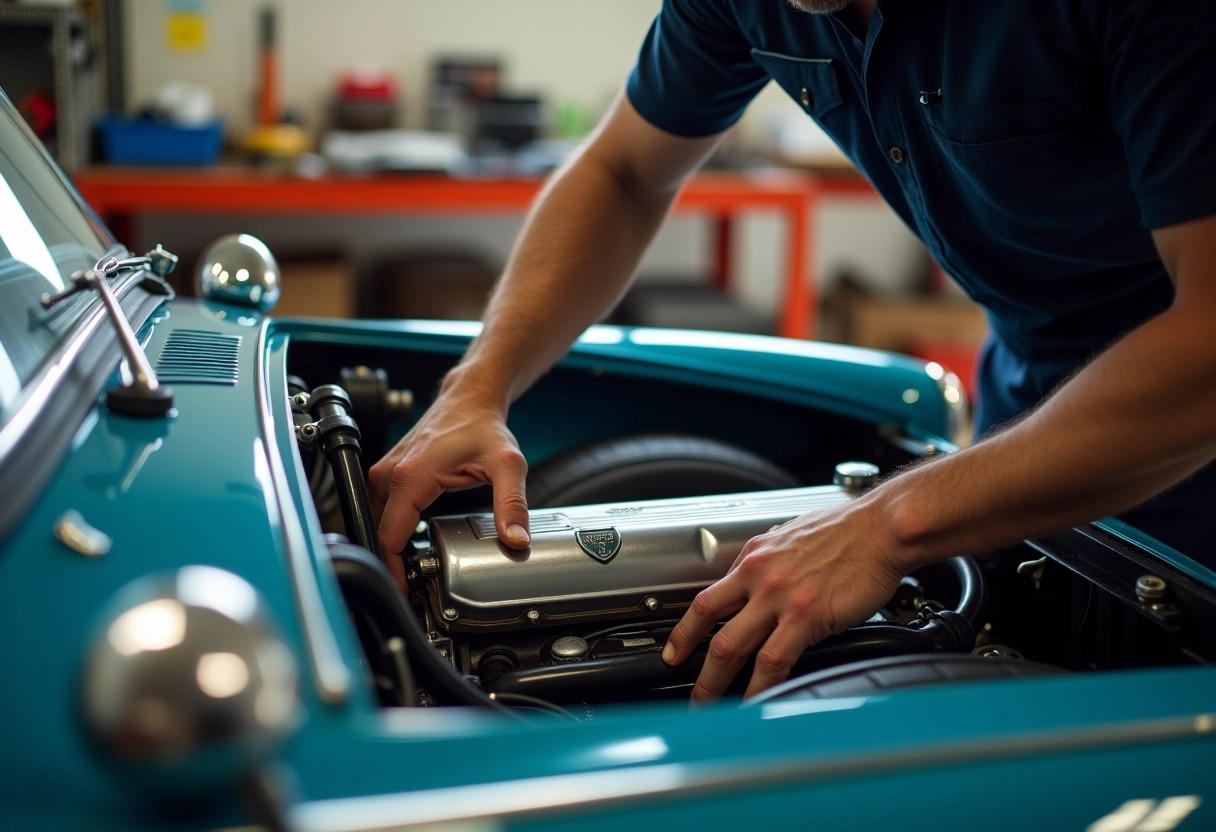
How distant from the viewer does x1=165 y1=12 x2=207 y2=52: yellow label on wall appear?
4.43 metres

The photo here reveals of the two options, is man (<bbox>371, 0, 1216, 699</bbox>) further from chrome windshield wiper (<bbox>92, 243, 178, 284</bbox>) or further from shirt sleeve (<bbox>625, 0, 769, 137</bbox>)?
chrome windshield wiper (<bbox>92, 243, 178, 284</bbox>)

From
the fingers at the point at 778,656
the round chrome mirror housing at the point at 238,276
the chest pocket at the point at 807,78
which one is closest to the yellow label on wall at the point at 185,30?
the round chrome mirror housing at the point at 238,276

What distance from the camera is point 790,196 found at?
406 centimetres

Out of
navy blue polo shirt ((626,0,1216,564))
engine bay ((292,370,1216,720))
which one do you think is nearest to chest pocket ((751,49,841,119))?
navy blue polo shirt ((626,0,1216,564))

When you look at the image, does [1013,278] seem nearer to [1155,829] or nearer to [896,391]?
[896,391]

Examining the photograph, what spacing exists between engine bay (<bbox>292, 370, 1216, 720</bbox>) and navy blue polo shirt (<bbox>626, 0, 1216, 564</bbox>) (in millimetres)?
332

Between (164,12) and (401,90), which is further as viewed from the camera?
(401,90)

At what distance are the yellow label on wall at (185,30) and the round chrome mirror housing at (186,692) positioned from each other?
441 cm

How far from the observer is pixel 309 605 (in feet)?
2.23

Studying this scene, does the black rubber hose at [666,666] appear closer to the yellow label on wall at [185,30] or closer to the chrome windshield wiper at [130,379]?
the chrome windshield wiper at [130,379]

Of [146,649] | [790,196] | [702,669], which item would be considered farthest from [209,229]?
[146,649]

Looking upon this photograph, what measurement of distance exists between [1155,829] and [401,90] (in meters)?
4.50

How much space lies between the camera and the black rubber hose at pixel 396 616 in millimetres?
817

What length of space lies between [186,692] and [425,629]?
1.94 ft
